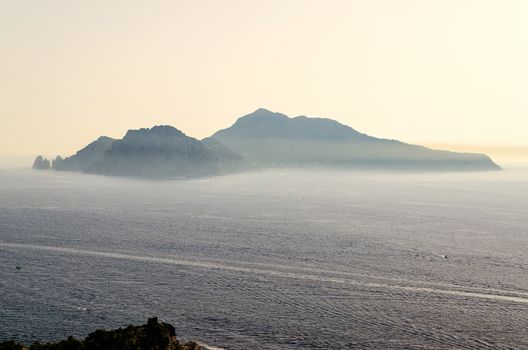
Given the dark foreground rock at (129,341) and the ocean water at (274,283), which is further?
the ocean water at (274,283)

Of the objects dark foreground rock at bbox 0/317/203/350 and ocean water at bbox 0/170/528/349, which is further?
ocean water at bbox 0/170/528/349

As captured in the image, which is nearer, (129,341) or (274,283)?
(129,341)

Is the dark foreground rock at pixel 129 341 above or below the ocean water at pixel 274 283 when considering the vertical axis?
above

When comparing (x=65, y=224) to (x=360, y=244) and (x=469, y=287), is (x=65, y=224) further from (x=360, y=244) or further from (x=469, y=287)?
(x=469, y=287)

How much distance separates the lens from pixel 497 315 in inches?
2525

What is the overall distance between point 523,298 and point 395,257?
96.8 ft

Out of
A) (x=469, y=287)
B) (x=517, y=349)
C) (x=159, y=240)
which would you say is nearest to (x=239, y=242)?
(x=159, y=240)

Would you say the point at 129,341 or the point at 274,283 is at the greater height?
the point at 129,341

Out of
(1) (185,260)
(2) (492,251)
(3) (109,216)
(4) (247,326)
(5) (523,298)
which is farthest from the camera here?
(3) (109,216)

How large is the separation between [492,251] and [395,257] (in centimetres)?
2338

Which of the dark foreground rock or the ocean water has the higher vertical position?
the dark foreground rock

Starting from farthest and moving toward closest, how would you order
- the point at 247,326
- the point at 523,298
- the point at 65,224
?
the point at 65,224 → the point at 523,298 → the point at 247,326

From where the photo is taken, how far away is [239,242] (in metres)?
113

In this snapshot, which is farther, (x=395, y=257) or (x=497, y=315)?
(x=395, y=257)
